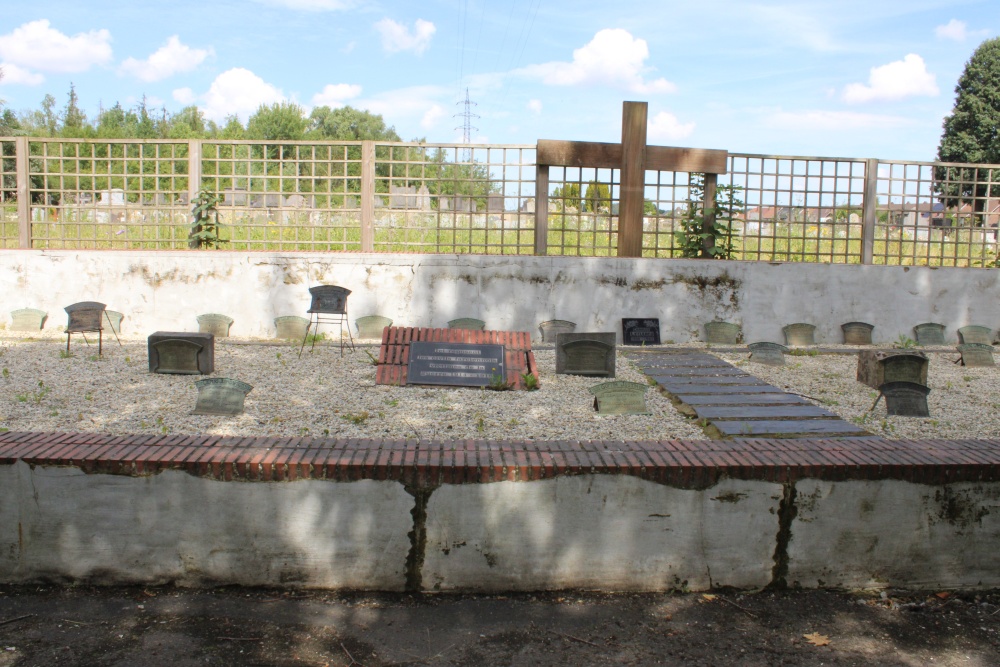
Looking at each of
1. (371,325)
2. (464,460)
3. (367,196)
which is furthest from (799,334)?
(464,460)

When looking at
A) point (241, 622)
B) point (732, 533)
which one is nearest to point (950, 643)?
point (732, 533)

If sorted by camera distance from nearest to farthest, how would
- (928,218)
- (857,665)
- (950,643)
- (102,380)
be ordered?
(857,665)
(950,643)
(102,380)
(928,218)

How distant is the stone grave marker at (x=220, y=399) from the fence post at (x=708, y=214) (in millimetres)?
7297

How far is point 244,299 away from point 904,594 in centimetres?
875

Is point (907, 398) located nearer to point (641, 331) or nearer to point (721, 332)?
point (721, 332)

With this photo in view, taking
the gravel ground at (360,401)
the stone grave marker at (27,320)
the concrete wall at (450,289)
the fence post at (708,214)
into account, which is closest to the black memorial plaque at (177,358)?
the gravel ground at (360,401)

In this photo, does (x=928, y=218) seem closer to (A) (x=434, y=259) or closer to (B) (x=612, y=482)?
(A) (x=434, y=259)

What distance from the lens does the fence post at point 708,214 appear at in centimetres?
1108

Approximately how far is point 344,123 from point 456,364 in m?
53.7

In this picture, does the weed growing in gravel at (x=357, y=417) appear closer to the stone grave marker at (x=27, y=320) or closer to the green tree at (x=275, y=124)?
the stone grave marker at (x=27, y=320)

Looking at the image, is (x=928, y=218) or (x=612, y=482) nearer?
(x=612, y=482)

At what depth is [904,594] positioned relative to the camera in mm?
3768

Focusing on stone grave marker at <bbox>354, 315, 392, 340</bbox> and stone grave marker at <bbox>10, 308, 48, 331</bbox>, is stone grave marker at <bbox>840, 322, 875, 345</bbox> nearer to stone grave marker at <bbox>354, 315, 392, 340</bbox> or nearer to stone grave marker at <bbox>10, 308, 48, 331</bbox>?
stone grave marker at <bbox>354, 315, 392, 340</bbox>

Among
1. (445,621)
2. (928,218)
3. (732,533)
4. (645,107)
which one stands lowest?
(445,621)
